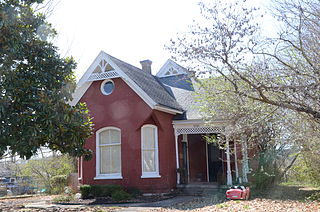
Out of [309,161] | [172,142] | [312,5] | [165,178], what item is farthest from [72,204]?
[312,5]

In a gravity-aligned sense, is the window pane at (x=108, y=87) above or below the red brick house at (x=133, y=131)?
above

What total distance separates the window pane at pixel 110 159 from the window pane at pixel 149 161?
1196 millimetres

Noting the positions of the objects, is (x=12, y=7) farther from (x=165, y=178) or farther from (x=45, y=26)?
(x=165, y=178)

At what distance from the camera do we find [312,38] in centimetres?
822

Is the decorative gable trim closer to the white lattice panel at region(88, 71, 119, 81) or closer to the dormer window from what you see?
the dormer window

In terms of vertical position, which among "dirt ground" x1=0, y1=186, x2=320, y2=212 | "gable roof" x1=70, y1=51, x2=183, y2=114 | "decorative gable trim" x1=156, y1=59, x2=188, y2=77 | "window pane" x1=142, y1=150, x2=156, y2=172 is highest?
"decorative gable trim" x1=156, y1=59, x2=188, y2=77

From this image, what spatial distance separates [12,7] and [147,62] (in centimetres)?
1269

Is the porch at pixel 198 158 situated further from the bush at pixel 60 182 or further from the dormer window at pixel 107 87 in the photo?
the bush at pixel 60 182

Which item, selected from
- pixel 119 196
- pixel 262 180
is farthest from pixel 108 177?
pixel 262 180

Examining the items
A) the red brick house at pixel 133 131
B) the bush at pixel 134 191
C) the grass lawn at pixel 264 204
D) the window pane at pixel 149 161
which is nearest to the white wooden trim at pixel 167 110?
the red brick house at pixel 133 131

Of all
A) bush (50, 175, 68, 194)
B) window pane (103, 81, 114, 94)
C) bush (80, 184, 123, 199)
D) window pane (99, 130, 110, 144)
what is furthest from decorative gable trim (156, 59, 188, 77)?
bush (80, 184, 123, 199)

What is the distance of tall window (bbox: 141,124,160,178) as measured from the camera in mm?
15555

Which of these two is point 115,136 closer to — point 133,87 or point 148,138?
point 148,138

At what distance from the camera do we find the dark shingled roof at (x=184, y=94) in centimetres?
1720
